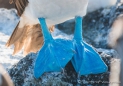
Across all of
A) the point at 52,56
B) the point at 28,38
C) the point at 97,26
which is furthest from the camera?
the point at 97,26

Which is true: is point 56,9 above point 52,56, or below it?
above

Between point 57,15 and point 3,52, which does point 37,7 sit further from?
point 3,52

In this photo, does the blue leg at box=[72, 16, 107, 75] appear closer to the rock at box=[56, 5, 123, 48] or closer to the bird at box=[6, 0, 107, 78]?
the bird at box=[6, 0, 107, 78]

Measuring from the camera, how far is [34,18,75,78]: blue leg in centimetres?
267

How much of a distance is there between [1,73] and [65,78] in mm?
1173

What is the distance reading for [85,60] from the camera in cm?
277

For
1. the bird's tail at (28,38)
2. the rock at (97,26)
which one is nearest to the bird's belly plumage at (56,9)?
the bird's tail at (28,38)

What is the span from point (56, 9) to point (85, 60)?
466mm

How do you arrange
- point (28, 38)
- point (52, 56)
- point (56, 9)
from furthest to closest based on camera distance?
point (28, 38), point (56, 9), point (52, 56)

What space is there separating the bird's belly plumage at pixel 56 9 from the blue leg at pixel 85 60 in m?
0.17

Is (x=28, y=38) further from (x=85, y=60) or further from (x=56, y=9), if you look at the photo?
(x=85, y=60)

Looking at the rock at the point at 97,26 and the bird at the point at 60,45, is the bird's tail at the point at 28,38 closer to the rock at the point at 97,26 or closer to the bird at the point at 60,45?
the bird at the point at 60,45

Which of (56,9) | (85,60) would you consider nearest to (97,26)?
(56,9)

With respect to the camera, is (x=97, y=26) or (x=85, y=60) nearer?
(x=85, y=60)
